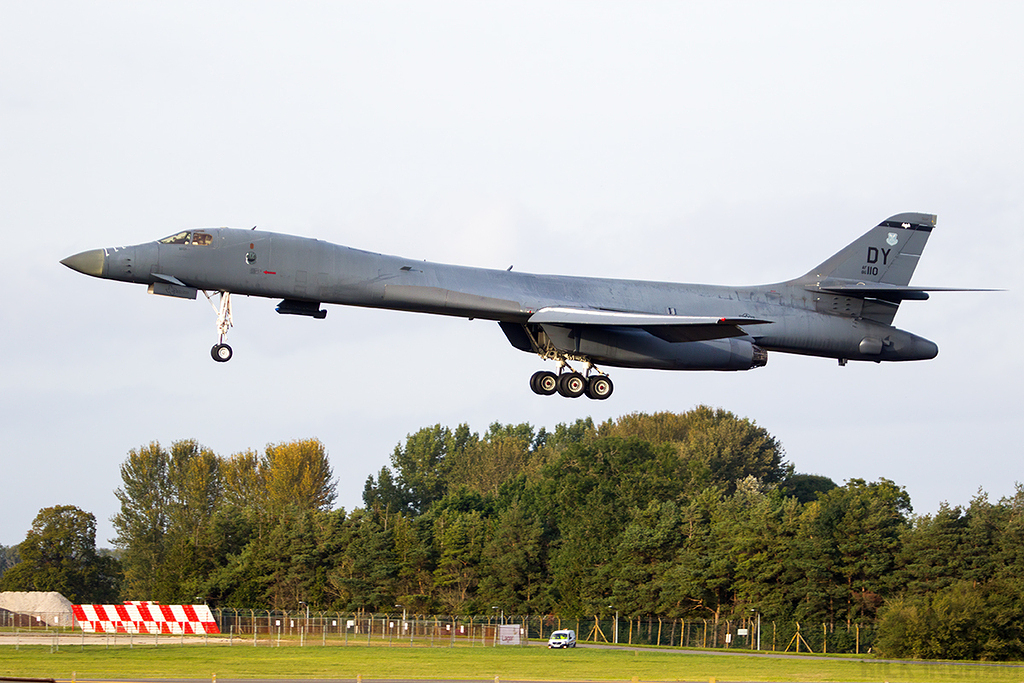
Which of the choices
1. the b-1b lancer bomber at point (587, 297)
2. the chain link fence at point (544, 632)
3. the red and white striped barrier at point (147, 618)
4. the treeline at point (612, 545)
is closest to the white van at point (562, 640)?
the chain link fence at point (544, 632)

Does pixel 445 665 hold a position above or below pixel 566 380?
below

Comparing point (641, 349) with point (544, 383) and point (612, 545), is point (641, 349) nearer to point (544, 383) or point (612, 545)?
point (544, 383)

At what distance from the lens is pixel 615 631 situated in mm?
69750

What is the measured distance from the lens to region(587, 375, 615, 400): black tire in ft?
104

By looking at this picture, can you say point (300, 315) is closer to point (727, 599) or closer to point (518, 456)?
point (727, 599)

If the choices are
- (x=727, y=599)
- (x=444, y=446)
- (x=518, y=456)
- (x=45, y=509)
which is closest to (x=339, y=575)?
(x=727, y=599)

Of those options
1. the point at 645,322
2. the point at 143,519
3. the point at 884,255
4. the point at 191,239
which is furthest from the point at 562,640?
the point at 143,519

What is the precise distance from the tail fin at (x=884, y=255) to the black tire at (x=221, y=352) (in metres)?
16.4

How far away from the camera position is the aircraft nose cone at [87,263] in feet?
89.6

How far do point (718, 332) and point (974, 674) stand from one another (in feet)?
48.1

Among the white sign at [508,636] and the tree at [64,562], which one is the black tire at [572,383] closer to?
the white sign at [508,636]

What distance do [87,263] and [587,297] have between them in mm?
11898

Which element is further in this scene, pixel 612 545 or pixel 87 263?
pixel 612 545

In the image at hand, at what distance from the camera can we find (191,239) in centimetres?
2827
